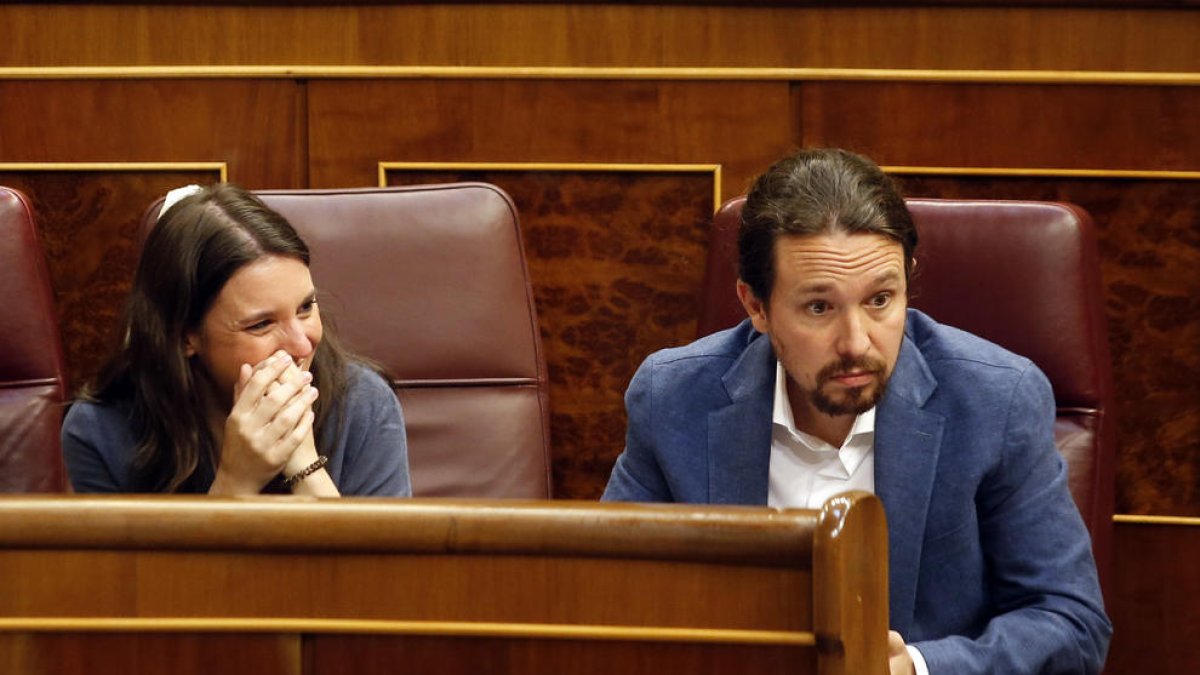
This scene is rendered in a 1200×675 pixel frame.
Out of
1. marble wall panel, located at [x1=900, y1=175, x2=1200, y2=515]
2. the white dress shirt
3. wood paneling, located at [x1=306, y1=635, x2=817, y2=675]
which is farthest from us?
marble wall panel, located at [x1=900, y1=175, x2=1200, y2=515]

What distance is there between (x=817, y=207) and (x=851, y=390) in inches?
4.9

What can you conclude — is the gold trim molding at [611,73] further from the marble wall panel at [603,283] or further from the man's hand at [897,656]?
the man's hand at [897,656]

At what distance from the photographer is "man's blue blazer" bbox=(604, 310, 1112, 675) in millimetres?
917

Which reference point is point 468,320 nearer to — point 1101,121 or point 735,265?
point 735,265

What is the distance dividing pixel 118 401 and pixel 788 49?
80cm

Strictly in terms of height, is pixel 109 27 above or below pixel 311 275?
above

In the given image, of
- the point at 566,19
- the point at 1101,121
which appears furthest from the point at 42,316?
the point at 1101,121

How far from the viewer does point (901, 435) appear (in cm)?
96

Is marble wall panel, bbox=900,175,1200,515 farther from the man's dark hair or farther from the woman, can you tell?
the woman

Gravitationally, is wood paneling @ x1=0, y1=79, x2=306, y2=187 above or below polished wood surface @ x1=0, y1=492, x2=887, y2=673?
above

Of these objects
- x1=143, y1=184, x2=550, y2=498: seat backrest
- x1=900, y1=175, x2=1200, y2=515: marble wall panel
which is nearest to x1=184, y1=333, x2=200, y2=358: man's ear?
x1=143, y1=184, x2=550, y2=498: seat backrest

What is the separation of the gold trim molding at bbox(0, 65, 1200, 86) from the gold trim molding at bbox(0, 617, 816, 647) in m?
1.08

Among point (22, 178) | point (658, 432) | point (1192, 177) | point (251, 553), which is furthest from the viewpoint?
point (22, 178)

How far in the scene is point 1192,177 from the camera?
1497 mm
